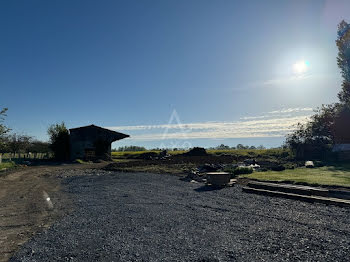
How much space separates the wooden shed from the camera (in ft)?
140

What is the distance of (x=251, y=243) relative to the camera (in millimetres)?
6211

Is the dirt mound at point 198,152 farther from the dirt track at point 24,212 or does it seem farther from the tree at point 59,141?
the dirt track at point 24,212

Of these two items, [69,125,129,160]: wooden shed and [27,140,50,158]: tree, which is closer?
[69,125,129,160]: wooden shed

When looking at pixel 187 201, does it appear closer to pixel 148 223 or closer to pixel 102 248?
pixel 148 223

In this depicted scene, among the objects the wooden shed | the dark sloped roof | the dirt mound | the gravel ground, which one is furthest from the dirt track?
the dirt mound

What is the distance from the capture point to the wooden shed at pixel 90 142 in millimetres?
42656

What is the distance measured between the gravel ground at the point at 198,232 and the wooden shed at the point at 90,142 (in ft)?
109

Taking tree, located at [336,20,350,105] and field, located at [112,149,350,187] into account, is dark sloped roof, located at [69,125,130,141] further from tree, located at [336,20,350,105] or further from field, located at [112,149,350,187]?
tree, located at [336,20,350,105]

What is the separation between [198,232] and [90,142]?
39.2m

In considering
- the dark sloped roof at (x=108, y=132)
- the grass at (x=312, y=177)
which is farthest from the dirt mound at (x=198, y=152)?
the grass at (x=312, y=177)

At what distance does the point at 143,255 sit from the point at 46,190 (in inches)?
508

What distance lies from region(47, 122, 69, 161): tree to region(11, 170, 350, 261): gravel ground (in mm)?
34606

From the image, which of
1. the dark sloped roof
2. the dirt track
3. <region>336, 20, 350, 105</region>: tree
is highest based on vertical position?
<region>336, 20, 350, 105</region>: tree

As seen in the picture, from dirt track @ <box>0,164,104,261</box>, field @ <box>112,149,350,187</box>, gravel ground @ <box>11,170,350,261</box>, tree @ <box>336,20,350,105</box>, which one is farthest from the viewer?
tree @ <box>336,20,350,105</box>
